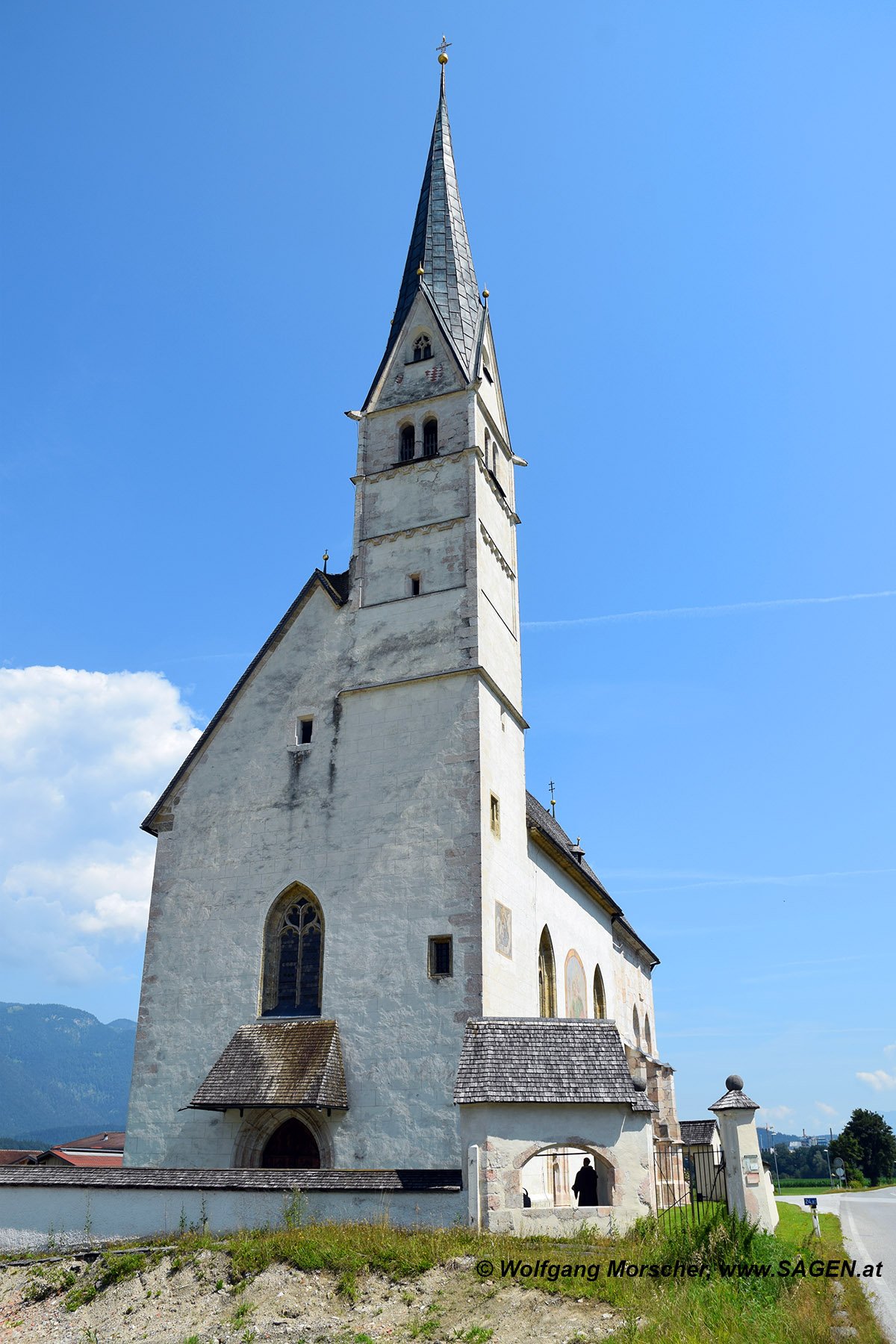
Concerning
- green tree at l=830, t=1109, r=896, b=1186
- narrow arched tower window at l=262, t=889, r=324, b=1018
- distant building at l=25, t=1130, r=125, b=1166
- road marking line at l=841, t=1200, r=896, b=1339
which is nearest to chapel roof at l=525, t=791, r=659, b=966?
narrow arched tower window at l=262, t=889, r=324, b=1018

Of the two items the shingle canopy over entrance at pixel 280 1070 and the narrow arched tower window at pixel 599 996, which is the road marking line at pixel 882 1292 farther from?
the narrow arched tower window at pixel 599 996

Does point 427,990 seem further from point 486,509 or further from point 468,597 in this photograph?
point 486,509

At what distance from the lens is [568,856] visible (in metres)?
28.4

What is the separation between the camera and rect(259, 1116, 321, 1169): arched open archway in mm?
20859

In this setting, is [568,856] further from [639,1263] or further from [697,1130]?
[697,1130]

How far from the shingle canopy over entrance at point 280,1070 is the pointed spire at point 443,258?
1706 cm

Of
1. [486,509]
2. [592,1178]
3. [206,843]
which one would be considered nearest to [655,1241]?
[592,1178]

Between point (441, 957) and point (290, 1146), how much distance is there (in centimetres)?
506

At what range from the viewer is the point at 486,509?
2589 centimetres

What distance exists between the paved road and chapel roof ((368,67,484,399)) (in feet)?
70.4

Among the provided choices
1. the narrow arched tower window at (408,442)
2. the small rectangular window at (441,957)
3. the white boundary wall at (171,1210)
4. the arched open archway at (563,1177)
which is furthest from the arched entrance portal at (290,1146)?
the narrow arched tower window at (408,442)

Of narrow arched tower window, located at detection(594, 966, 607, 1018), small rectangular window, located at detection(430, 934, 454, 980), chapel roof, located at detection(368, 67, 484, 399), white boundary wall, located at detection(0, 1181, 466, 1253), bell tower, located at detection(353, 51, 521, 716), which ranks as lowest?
white boundary wall, located at detection(0, 1181, 466, 1253)

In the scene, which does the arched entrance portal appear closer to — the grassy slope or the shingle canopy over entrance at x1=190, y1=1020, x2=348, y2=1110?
the shingle canopy over entrance at x1=190, y1=1020, x2=348, y2=1110

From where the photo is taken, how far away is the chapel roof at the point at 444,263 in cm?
2886
